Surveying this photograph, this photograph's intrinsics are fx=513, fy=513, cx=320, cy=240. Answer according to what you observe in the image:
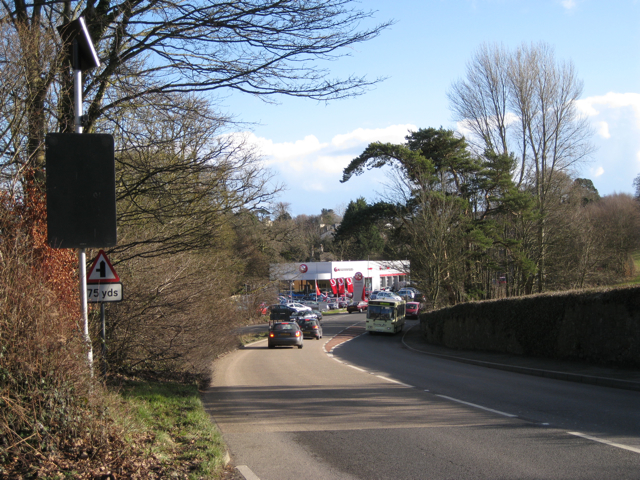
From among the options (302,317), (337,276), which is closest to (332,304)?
(337,276)

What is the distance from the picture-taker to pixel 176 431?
6.66 m

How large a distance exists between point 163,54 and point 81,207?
340 cm

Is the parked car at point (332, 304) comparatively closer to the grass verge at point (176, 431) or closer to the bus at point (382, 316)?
the bus at point (382, 316)

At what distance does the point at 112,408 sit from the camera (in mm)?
5324

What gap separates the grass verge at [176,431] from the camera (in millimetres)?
5223

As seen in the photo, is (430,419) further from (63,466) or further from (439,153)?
(439,153)

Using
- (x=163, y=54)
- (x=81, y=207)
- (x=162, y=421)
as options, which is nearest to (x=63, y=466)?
(x=162, y=421)

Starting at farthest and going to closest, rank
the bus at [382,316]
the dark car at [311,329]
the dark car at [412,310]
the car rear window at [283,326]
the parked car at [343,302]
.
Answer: the parked car at [343,302] → the dark car at [412,310] → the bus at [382,316] → the dark car at [311,329] → the car rear window at [283,326]

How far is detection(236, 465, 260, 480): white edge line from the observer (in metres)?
5.46

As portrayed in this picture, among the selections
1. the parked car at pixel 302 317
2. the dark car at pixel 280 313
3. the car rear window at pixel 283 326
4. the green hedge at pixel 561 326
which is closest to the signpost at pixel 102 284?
the green hedge at pixel 561 326

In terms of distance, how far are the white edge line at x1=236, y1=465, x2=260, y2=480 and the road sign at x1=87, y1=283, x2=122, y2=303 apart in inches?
129

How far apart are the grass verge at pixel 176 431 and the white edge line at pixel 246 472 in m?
0.23

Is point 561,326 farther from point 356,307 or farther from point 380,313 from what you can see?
point 356,307

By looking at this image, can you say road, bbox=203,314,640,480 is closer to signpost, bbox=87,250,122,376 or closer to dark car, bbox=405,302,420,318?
signpost, bbox=87,250,122,376
